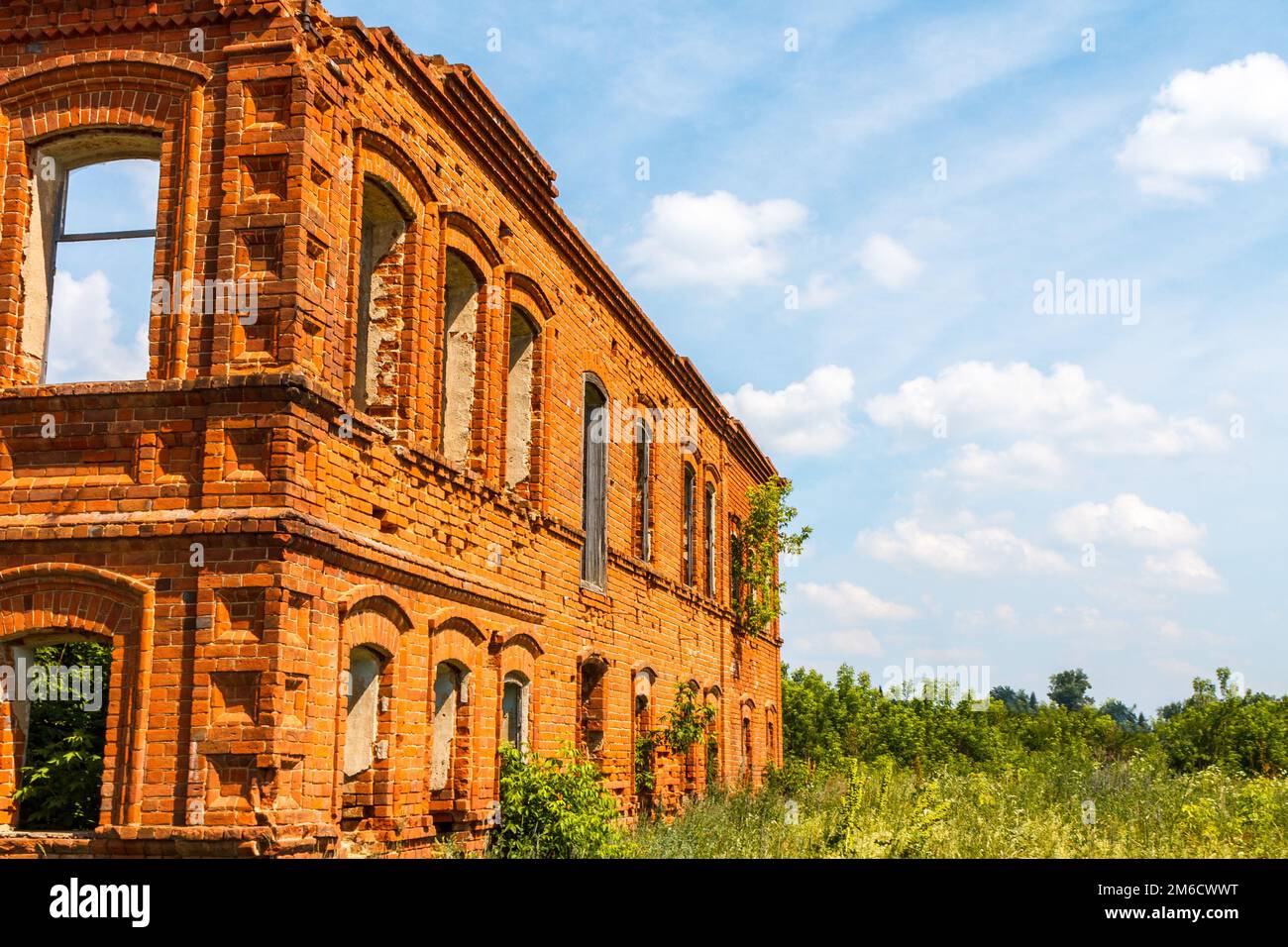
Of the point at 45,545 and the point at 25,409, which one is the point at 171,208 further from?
the point at 45,545

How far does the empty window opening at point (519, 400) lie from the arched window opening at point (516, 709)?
6.96 ft

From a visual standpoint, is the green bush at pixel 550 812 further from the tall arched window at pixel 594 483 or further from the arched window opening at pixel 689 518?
the arched window opening at pixel 689 518

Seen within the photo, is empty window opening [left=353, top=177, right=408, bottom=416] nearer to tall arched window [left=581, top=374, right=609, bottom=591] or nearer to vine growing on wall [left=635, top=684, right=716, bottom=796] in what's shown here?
tall arched window [left=581, top=374, right=609, bottom=591]

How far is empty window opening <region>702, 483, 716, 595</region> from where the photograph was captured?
21.8 m

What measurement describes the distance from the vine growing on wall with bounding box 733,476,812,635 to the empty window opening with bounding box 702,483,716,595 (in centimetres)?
177

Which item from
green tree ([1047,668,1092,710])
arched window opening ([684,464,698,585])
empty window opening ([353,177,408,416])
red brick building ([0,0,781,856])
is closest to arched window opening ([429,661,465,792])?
red brick building ([0,0,781,856])

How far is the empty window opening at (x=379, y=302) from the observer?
10.1 m

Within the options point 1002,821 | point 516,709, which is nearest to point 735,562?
point 1002,821

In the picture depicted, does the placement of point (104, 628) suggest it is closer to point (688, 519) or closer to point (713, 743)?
point (688, 519)

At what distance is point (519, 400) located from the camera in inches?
520

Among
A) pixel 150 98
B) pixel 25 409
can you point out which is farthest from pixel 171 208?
pixel 25 409

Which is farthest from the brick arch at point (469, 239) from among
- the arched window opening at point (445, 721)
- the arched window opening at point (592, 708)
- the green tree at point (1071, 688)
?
the green tree at point (1071, 688)

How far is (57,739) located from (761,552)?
1624 centimetres
